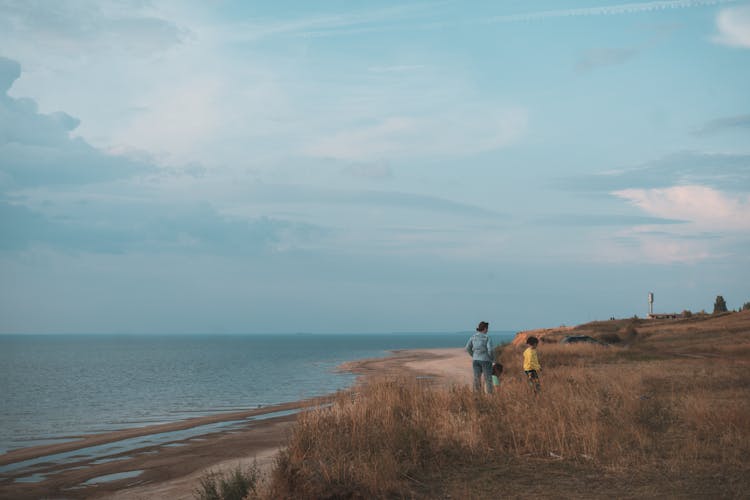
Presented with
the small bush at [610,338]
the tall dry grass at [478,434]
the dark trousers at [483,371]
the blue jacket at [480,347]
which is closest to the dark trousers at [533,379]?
the tall dry grass at [478,434]

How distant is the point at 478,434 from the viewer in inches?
432

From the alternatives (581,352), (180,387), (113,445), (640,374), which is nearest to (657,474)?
(640,374)

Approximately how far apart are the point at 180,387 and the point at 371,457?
126ft

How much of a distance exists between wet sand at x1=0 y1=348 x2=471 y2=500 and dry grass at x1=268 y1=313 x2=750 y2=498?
1.67 m

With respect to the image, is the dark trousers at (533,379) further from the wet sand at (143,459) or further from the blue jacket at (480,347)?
the wet sand at (143,459)

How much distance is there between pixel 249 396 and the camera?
37250 mm

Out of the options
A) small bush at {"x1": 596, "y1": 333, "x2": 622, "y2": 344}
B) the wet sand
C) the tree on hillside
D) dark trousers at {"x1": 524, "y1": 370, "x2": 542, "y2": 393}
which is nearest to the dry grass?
dark trousers at {"x1": 524, "y1": 370, "x2": 542, "y2": 393}

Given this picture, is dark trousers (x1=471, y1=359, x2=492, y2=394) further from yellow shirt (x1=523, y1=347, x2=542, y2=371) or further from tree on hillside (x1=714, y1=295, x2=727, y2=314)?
tree on hillside (x1=714, y1=295, x2=727, y2=314)

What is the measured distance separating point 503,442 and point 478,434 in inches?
18.1

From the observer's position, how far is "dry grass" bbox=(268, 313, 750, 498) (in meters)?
8.65

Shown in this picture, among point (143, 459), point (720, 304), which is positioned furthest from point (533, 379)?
point (720, 304)

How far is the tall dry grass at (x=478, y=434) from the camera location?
8812 mm

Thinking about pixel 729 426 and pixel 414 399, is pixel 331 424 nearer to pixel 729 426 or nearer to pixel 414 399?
pixel 414 399

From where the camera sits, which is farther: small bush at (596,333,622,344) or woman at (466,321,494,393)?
small bush at (596,333,622,344)
